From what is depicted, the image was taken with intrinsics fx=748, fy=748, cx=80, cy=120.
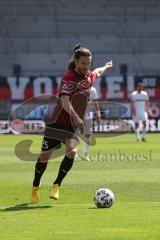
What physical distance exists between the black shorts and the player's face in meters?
0.89

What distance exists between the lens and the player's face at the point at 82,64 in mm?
10938

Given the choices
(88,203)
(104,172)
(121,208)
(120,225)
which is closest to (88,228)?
(120,225)

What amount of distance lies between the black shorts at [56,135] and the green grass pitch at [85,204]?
34.4 inches

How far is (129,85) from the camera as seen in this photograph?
4125cm

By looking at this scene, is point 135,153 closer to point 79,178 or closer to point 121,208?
point 79,178

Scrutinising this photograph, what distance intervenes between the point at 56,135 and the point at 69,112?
58 centimetres

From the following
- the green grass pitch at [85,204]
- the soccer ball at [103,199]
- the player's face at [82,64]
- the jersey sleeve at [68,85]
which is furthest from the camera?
the jersey sleeve at [68,85]

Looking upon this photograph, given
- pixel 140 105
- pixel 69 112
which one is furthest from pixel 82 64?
pixel 140 105

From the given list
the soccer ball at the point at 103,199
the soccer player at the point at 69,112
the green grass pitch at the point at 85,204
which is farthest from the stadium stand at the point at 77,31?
the soccer ball at the point at 103,199

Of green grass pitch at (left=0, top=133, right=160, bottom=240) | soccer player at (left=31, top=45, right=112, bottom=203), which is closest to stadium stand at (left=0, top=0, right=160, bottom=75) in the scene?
green grass pitch at (left=0, top=133, right=160, bottom=240)

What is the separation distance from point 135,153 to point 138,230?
13.9m

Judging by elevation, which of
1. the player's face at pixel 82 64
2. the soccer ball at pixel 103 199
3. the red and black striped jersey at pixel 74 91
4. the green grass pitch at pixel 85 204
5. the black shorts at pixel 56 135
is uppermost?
the player's face at pixel 82 64

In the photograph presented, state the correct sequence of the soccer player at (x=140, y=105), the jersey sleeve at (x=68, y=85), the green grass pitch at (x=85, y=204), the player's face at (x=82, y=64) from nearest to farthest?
the green grass pitch at (x=85, y=204) < the player's face at (x=82, y=64) < the jersey sleeve at (x=68, y=85) < the soccer player at (x=140, y=105)

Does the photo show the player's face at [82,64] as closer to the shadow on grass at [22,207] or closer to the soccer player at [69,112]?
the soccer player at [69,112]
